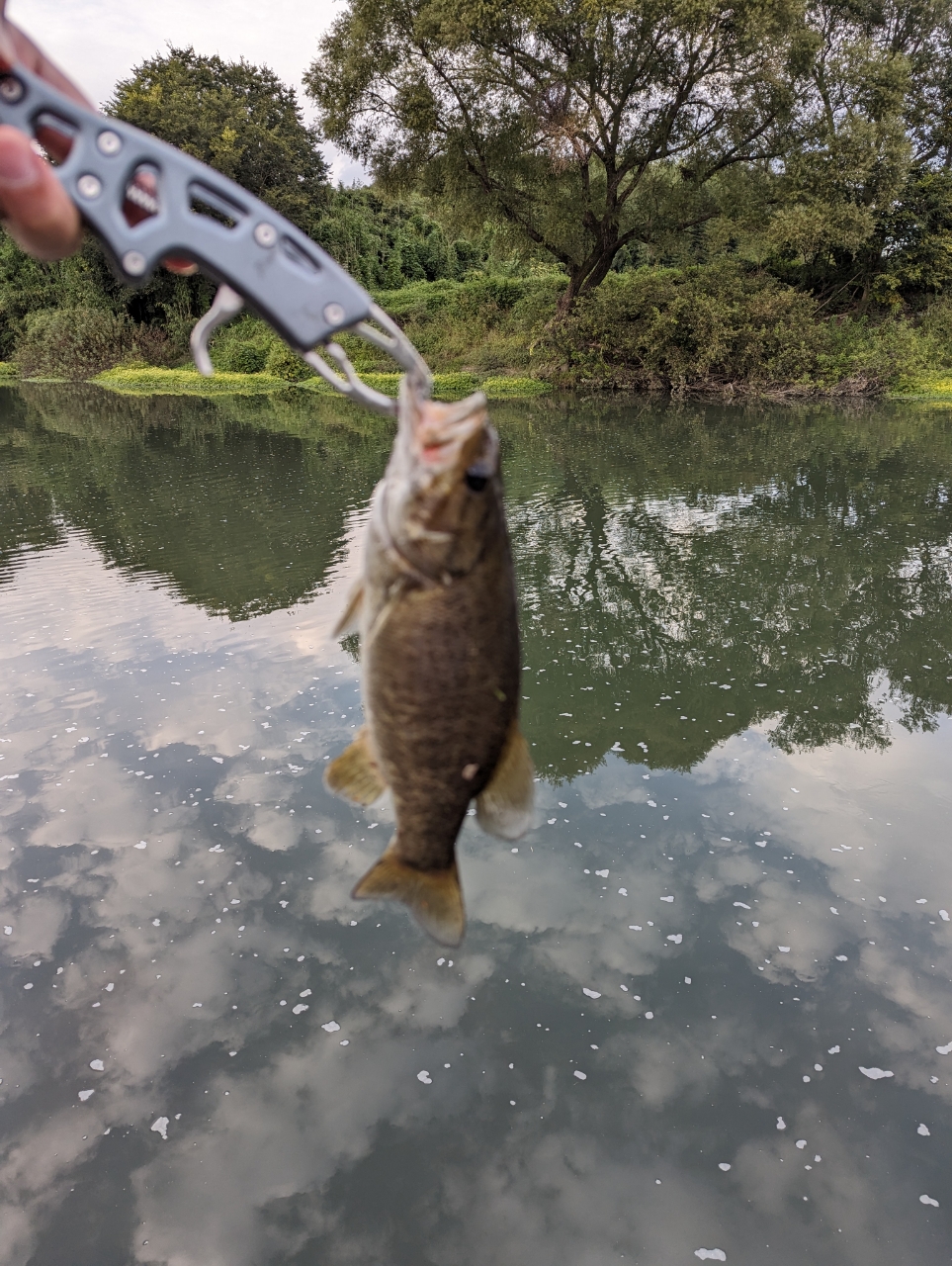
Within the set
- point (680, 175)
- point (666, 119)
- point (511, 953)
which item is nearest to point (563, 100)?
point (666, 119)

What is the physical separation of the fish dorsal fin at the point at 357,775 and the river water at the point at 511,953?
9.06 ft

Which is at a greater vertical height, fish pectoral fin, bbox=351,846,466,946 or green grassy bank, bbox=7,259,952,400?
green grassy bank, bbox=7,259,952,400

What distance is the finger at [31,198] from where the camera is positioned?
175cm

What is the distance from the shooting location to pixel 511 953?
16.4ft

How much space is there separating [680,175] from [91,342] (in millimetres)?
30939

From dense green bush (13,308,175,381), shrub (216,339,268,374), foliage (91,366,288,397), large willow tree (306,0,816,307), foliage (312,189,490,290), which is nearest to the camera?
large willow tree (306,0,816,307)

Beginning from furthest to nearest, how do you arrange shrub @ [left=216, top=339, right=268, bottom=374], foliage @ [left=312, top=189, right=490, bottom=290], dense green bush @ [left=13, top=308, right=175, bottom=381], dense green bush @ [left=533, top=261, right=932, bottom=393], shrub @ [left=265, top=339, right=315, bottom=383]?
foliage @ [left=312, top=189, right=490, bottom=290]
dense green bush @ [left=13, top=308, right=175, bottom=381]
shrub @ [left=216, top=339, right=268, bottom=374]
shrub @ [left=265, top=339, right=315, bottom=383]
dense green bush @ [left=533, top=261, right=932, bottom=393]

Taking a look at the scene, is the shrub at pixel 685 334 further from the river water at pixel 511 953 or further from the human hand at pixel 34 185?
the human hand at pixel 34 185

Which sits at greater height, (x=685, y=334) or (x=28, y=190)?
(x=685, y=334)

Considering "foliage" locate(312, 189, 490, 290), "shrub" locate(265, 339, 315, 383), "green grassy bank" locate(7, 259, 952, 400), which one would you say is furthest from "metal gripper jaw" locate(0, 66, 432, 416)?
"foliage" locate(312, 189, 490, 290)

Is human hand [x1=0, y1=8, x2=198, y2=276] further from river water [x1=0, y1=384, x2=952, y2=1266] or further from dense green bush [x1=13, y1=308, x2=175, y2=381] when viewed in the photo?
dense green bush [x1=13, y1=308, x2=175, y2=381]

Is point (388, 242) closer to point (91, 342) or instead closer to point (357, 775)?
point (91, 342)

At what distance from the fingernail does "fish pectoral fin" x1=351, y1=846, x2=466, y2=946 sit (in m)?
1.70

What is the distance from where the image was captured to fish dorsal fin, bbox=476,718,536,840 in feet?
6.39
